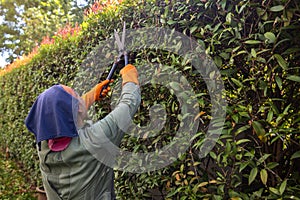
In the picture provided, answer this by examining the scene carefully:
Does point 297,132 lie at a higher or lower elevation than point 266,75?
lower

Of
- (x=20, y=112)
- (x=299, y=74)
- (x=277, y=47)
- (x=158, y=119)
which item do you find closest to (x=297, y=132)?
(x=299, y=74)

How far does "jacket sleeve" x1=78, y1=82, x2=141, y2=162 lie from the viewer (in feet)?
5.97

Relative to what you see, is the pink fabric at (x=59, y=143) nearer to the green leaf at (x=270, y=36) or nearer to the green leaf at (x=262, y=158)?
the green leaf at (x=262, y=158)

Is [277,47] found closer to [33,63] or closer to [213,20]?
[213,20]

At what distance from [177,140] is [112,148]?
1.41 ft

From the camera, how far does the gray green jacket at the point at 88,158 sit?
1824 mm

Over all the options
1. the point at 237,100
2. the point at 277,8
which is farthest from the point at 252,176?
the point at 277,8

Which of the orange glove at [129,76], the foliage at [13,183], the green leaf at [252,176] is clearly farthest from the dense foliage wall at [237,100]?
the foliage at [13,183]

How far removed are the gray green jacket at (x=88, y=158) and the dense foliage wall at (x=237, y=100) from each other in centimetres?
42

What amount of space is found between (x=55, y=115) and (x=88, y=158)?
12.3 inches

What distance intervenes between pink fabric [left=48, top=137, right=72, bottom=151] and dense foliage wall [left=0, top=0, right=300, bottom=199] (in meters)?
0.68

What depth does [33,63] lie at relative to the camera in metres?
5.57

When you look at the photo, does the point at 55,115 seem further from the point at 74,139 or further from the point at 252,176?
the point at 252,176

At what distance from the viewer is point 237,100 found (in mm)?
1832
